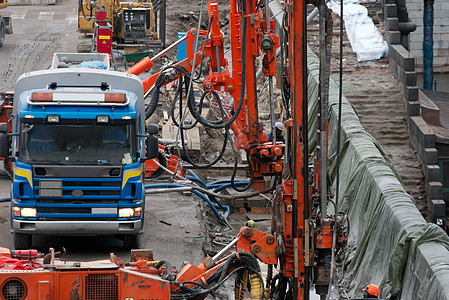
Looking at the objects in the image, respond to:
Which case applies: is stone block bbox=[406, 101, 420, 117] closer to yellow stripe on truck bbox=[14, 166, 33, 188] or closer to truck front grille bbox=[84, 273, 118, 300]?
yellow stripe on truck bbox=[14, 166, 33, 188]

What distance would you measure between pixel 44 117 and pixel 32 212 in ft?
5.74

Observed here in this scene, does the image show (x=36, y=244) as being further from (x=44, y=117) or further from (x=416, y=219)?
(x=416, y=219)

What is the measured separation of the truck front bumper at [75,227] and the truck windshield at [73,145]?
111 centimetres

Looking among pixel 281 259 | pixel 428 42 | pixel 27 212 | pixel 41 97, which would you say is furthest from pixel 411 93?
pixel 281 259

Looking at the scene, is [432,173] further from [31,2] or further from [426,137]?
[31,2]

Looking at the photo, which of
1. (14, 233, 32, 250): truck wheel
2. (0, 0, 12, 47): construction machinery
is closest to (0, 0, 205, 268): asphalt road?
(14, 233, 32, 250): truck wheel

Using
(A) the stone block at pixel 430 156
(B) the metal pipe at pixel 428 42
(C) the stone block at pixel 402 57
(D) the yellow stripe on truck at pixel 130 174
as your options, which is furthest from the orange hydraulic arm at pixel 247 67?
Result: (B) the metal pipe at pixel 428 42

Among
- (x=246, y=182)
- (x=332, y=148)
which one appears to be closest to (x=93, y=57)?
(x=246, y=182)

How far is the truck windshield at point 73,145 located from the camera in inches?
675

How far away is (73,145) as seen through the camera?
17266 mm

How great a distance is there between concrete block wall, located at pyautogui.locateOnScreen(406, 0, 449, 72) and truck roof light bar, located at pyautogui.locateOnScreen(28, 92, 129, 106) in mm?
32523

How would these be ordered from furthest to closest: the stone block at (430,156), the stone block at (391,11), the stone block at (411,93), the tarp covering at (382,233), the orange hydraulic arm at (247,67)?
the stone block at (391,11) < the stone block at (411,93) < the stone block at (430,156) < the orange hydraulic arm at (247,67) < the tarp covering at (382,233)

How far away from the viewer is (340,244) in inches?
539

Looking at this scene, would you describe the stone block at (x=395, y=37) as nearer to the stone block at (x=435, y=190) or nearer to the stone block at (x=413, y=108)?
the stone block at (x=413, y=108)
